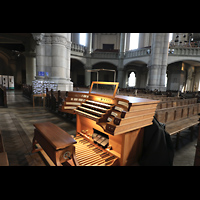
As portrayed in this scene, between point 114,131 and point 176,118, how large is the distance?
3.19m

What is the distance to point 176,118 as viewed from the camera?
451 cm

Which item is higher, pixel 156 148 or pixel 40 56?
pixel 40 56

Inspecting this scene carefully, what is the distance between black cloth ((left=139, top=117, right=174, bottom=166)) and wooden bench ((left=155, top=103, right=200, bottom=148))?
95 cm

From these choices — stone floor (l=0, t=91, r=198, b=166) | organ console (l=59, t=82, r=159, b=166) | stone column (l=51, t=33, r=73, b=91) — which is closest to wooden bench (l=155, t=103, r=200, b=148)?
stone floor (l=0, t=91, r=198, b=166)

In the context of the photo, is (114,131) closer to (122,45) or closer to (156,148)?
(156,148)

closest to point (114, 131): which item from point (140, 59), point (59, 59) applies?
point (59, 59)

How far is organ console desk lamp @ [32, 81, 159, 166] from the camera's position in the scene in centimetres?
238

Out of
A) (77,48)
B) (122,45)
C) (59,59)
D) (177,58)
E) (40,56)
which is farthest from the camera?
(122,45)

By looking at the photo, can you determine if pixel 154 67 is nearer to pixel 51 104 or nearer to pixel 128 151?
pixel 51 104

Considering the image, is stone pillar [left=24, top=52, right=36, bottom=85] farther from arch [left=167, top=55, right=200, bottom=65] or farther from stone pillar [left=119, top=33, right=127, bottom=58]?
arch [left=167, top=55, right=200, bottom=65]

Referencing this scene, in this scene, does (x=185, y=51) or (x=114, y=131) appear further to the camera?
(x=185, y=51)

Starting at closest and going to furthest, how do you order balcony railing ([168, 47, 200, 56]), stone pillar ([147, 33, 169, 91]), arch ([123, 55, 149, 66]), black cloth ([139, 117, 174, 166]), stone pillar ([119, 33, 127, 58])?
black cloth ([139, 117, 174, 166]), stone pillar ([147, 33, 169, 91]), balcony railing ([168, 47, 200, 56]), arch ([123, 55, 149, 66]), stone pillar ([119, 33, 127, 58])

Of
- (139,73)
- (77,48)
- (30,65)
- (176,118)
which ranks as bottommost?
(176,118)

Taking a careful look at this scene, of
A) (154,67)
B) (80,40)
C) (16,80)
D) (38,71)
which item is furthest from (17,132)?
(80,40)
